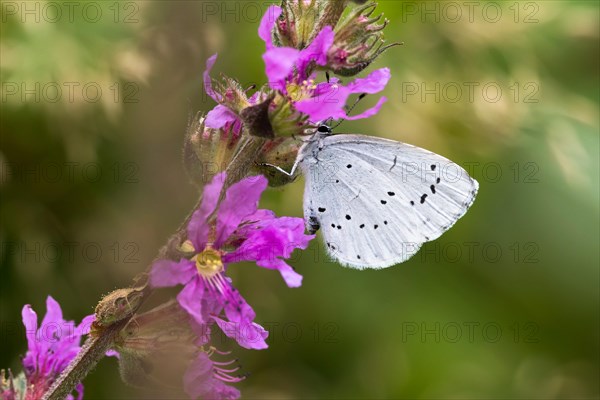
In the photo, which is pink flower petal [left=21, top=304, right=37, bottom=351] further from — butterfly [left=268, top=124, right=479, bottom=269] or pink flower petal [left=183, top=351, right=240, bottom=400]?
butterfly [left=268, top=124, right=479, bottom=269]

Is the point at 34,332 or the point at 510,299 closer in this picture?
the point at 34,332

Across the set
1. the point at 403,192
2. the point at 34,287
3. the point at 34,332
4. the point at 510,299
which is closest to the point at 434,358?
the point at 510,299

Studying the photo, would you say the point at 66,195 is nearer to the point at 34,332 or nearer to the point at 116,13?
the point at 116,13

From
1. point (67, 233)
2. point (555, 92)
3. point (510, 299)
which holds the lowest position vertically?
point (510, 299)

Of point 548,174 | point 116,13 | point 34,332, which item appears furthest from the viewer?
point 548,174

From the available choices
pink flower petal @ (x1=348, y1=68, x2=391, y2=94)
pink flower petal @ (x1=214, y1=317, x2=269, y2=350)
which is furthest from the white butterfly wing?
pink flower petal @ (x1=214, y1=317, x2=269, y2=350)

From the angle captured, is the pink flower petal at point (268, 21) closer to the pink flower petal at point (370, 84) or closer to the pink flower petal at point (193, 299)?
the pink flower petal at point (370, 84)
